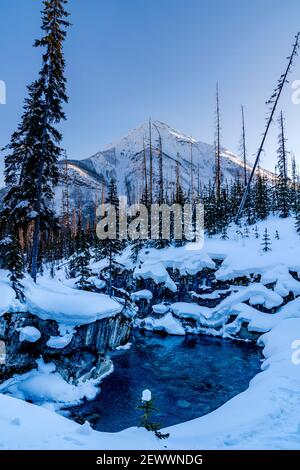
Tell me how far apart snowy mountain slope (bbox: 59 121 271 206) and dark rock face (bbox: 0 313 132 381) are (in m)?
73.6

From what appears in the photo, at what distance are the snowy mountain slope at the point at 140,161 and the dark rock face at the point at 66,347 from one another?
7361cm

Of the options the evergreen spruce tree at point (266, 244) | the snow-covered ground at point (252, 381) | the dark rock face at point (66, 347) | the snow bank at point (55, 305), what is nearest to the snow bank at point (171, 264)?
the snow-covered ground at point (252, 381)

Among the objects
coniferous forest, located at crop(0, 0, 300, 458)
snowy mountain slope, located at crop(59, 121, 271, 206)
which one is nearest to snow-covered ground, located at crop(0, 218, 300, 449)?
coniferous forest, located at crop(0, 0, 300, 458)

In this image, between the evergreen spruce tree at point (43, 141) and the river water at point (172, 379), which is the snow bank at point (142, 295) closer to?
the river water at point (172, 379)

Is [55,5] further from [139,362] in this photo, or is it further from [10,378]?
[139,362]

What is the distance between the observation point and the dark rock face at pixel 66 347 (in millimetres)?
12492

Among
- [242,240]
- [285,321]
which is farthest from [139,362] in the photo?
[242,240]

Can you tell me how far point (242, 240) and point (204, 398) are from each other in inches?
766

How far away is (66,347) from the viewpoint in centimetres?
1377

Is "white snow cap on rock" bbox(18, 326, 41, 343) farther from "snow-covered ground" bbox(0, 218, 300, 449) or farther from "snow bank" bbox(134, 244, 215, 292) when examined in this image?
"snow bank" bbox(134, 244, 215, 292)

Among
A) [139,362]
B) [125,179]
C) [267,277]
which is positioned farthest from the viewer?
[125,179]

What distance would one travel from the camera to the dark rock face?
12.5 metres

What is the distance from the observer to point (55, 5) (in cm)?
1623

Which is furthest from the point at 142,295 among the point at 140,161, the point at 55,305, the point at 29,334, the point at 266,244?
the point at 140,161
